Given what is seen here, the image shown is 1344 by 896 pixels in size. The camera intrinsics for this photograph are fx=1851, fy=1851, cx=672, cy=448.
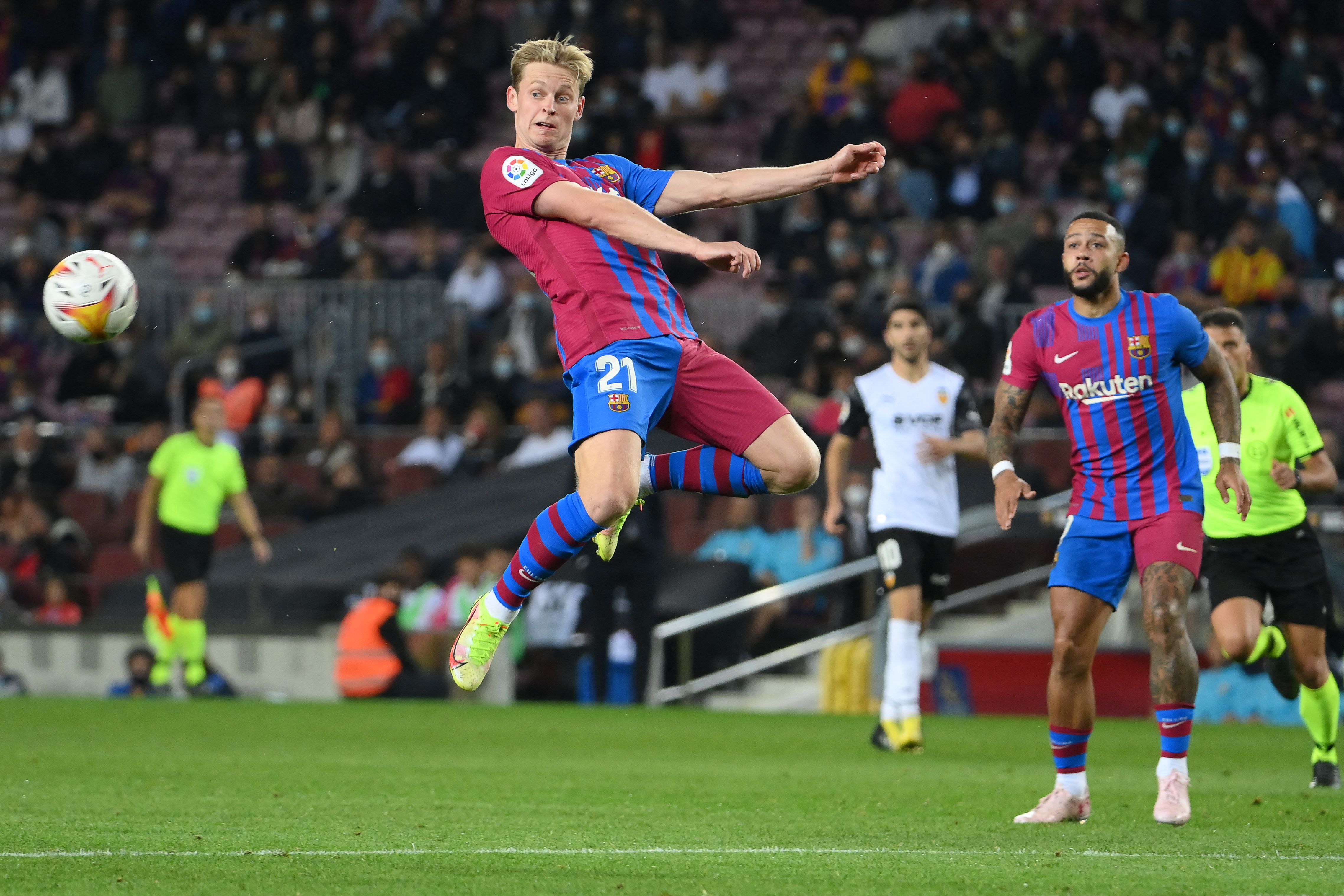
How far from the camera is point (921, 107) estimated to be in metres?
19.0

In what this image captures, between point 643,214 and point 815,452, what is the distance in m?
1.08

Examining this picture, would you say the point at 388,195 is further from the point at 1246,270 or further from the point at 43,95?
the point at 1246,270

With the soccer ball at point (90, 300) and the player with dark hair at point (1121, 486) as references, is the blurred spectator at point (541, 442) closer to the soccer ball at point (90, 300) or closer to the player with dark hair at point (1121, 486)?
the soccer ball at point (90, 300)

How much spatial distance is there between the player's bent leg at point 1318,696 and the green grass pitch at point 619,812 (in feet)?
0.59

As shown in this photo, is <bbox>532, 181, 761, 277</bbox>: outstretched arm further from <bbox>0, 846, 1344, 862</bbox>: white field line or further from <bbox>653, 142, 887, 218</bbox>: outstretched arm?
<bbox>0, 846, 1344, 862</bbox>: white field line

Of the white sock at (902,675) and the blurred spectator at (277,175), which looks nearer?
the white sock at (902,675)

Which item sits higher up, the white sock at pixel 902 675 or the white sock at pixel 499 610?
the white sock at pixel 499 610

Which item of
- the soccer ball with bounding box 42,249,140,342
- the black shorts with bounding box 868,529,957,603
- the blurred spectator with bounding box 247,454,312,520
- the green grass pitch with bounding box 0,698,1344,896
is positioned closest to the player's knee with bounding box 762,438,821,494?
the green grass pitch with bounding box 0,698,1344,896

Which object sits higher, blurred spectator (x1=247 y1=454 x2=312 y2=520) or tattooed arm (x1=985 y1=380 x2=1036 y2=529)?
tattooed arm (x1=985 y1=380 x2=1036 y2=529)

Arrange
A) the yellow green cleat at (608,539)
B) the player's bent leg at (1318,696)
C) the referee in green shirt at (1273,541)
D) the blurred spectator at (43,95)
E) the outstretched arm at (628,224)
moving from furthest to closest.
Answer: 1. the blurred spectator at (43,95)
2. the referee in green shirt at (1273,541)
3. the player's bent leg at (1318,696)
4. the yellow green cleat at (608,539)
5. the outstretched arm at (628,224)

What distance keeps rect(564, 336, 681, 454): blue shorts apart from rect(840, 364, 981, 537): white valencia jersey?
4092 millimetres

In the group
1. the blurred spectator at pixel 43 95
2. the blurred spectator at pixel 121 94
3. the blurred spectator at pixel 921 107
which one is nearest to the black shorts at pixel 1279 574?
the blurred spectator at pixel 921 107

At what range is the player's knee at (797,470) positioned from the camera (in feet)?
21.1

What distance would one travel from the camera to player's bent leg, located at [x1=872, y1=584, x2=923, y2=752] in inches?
386
